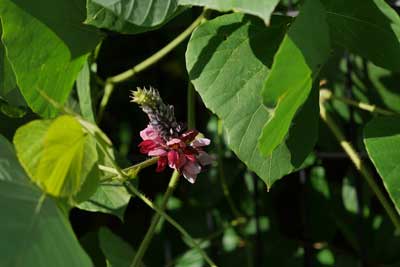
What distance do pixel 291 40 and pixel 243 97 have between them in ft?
0.60

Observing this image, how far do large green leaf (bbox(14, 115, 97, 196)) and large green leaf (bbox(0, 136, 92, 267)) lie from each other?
20mm

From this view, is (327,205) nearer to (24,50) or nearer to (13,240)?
(24,50)

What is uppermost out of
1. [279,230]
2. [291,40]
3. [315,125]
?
[291,40]

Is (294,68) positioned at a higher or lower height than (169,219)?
higher

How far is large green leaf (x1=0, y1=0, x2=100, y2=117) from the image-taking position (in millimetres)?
899

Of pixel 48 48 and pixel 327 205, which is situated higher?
pixel 48 48

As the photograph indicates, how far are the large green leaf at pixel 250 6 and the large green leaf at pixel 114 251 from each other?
385 millimetres

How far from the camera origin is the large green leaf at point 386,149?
0.88m

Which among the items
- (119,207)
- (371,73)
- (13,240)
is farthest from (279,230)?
(13,240)

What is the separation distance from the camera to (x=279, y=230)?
1.52 meters

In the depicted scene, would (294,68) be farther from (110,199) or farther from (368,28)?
(110,199)

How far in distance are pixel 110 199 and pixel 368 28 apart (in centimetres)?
36

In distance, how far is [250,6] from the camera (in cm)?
69

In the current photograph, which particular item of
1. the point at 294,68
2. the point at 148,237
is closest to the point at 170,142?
the point at 148,237
